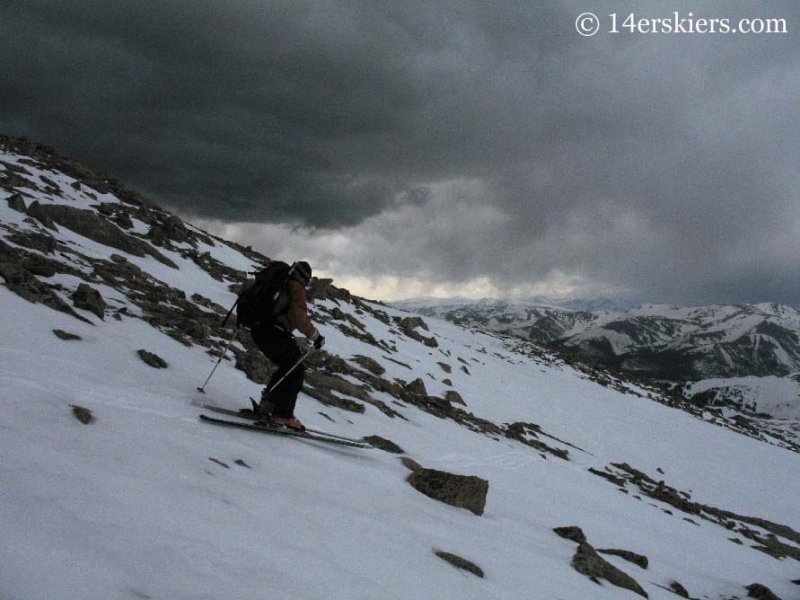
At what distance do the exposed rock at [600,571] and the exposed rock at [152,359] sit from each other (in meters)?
8.62

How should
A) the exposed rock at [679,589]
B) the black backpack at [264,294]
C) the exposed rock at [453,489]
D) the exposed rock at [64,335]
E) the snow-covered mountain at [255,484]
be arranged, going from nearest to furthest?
1. the snow-covered mountain at [255,484]
2. the black backpack at [264,294]
3. the exposed rock at [453,489]
4. the exposed rock at [64,335]
5. the exposed rock at [679,589]

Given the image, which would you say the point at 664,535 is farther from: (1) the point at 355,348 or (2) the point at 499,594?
(1) the point at 355,348

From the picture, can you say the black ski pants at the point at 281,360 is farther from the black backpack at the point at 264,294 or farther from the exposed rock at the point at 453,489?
the exposed rock at the point at 453,489

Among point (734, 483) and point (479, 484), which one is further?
point (734, 483)

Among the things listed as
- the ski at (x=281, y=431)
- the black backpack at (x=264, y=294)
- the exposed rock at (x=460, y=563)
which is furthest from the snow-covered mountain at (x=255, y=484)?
the black backpack at (x=264, y=294)

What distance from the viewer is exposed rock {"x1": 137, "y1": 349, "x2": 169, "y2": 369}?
930 cm

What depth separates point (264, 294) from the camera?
7.82m

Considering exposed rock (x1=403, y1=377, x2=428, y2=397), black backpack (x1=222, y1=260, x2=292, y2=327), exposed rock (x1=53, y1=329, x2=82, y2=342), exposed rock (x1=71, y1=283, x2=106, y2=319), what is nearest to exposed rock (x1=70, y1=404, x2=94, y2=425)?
black backpack (x1=222, y1=260, x2=292, y2=327)

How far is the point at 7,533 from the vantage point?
282 cm

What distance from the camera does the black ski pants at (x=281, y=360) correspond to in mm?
8109

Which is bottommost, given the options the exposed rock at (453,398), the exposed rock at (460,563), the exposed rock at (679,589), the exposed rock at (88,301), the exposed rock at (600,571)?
the exposed rock at (679,589)

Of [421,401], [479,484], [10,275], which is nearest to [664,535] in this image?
[479,484]

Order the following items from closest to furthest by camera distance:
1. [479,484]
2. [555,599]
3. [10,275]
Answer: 1. [555,599]
2. [479,484]
3. [10,275]

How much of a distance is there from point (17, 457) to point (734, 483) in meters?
35.4
